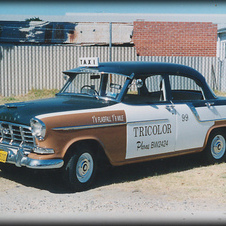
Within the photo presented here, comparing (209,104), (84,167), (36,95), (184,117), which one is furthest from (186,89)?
(36,95)

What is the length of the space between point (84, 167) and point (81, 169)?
0.06 m

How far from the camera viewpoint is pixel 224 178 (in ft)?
23.4

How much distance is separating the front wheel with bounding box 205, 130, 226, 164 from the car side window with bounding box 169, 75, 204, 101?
0.73 m

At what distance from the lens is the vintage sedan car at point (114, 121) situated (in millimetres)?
6000

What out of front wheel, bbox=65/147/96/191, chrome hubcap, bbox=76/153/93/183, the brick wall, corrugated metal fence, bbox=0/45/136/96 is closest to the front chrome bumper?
front wheel, bbox=65/147/96/191

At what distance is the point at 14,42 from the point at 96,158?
1628cm

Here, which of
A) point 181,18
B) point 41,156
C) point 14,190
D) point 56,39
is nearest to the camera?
point 41,156

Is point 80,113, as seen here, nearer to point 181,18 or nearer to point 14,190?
point 14,190

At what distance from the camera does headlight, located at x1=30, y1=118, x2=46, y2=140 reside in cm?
587

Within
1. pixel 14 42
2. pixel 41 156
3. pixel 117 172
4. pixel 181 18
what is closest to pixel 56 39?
pixel 14 42

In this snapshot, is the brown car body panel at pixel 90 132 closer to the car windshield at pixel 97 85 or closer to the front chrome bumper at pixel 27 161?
the front chrome bumper at pixel 27 161

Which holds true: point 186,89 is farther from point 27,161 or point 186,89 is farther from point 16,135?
point 27,161

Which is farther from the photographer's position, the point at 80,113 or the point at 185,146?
the point at 185,146

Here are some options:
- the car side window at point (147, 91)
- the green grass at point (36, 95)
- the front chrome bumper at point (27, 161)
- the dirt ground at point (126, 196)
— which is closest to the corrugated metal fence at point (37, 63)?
the green grass at point (36, 95)
